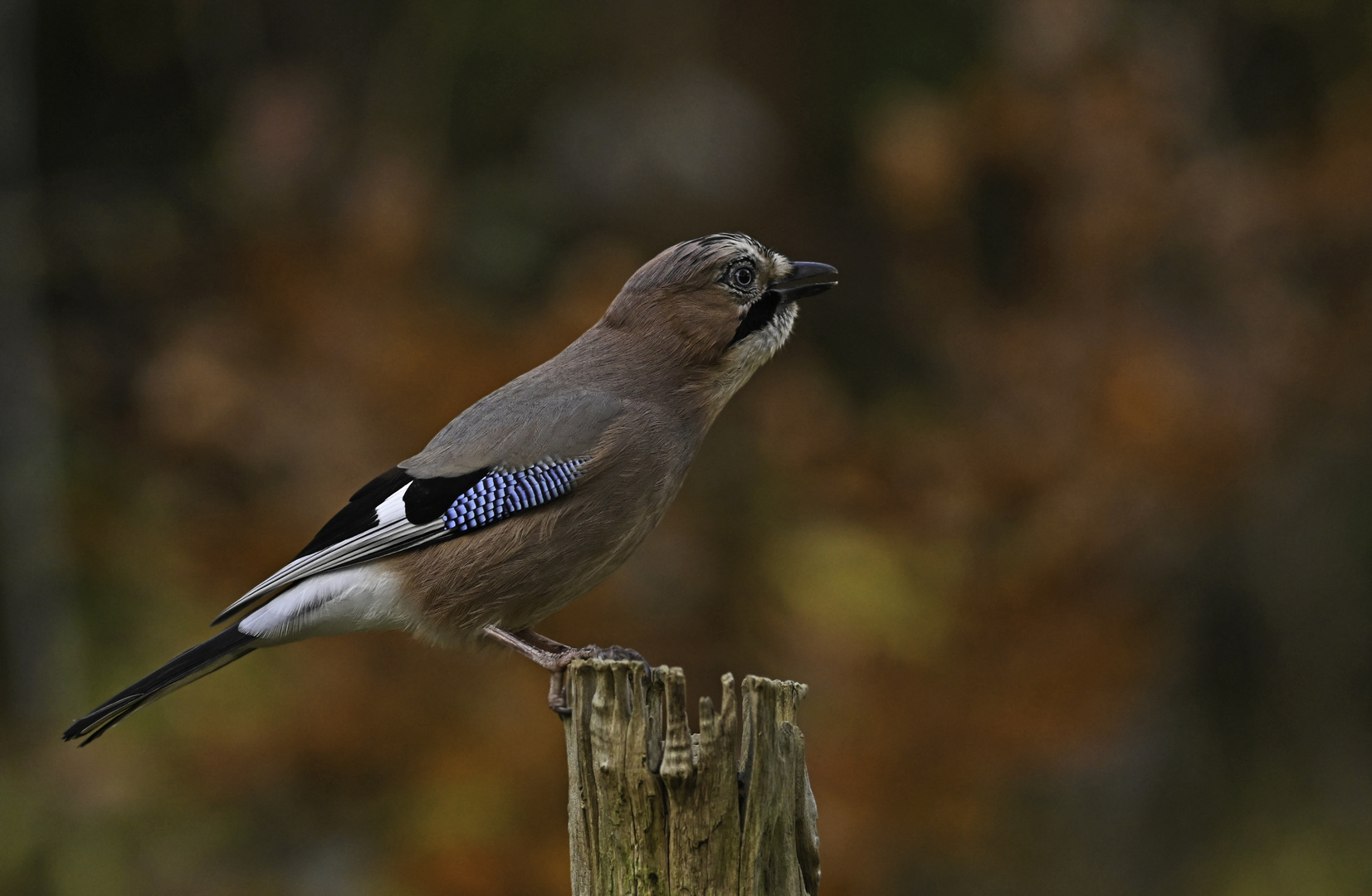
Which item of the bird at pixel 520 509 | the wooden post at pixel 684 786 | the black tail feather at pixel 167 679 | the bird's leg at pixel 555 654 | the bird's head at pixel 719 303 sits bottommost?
the wooden post at pixel 684 786

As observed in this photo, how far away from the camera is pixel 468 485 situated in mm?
4570

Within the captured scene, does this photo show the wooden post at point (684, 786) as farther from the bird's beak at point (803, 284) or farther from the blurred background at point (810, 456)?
the blurred background at point (810, 456)

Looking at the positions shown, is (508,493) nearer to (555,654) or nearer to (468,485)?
(468,485)

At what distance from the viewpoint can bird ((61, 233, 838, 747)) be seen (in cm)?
446

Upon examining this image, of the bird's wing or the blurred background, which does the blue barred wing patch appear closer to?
the bird's wing

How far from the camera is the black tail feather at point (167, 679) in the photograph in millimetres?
4102

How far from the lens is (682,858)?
337 cm

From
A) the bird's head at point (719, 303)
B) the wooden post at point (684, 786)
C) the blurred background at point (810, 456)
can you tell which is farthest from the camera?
the blurred background at point (810, 456)

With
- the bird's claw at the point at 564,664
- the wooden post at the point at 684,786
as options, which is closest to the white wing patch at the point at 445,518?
the bird's claw at the point at 564,664

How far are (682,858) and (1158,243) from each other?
5160 mm

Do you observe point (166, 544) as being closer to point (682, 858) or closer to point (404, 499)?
point (404, 499)

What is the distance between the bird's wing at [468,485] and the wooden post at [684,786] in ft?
3.75

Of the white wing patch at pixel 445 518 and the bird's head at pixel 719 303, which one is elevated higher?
the bird's head at pixel 719 303

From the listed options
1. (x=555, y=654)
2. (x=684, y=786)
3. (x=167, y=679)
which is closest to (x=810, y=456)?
(x=555, y=654)
